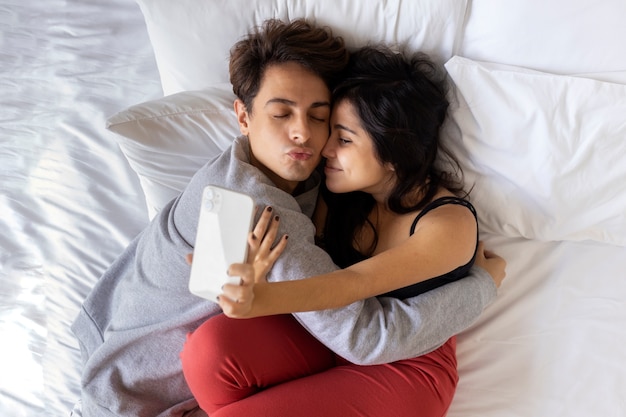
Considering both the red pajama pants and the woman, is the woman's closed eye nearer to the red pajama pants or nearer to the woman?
the woman

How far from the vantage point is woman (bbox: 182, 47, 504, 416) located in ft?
3.60

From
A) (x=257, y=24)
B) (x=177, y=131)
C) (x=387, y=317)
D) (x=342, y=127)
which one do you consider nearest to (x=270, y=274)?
(x=387, y=317)

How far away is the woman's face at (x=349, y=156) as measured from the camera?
3.92 feet

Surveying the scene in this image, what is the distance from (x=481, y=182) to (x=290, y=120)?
47 centimetres

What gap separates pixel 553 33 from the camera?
3.85 feet

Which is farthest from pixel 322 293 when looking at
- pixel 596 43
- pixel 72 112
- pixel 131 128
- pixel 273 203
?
pixel 72 112

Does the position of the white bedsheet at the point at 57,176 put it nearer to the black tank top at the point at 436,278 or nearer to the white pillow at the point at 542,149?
the black tank top at the point at 436,278

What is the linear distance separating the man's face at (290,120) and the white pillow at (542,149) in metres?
0.32

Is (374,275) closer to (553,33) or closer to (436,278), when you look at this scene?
(436,278)

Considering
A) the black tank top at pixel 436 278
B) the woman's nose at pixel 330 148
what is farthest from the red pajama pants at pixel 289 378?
the woman's nose at pixel 330 148

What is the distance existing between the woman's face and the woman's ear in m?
0.19

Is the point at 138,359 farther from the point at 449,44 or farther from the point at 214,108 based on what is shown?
the point at 449,44

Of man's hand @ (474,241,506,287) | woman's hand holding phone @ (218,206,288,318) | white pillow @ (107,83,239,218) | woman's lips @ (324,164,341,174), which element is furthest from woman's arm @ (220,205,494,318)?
white pillow @ (107,83,239,218)

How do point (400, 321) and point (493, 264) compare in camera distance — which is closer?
point (400, 321)
